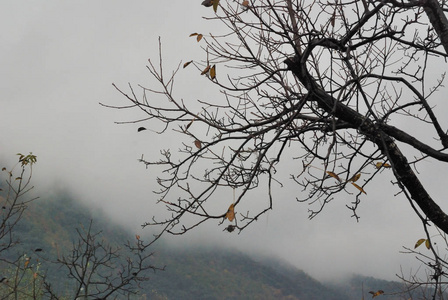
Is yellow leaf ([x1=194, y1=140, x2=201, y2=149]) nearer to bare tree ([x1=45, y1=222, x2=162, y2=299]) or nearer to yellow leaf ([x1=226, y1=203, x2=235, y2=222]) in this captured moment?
yellow leaf ([x1=226, y1=203, x2=235, y2=222])

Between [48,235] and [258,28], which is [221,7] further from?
[48,235]

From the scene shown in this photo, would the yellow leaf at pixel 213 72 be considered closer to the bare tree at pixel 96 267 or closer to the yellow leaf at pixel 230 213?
the yellow leaf at pixel 230 213

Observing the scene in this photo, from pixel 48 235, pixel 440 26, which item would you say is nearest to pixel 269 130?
pixel 440 26

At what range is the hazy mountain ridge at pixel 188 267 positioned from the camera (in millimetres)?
123625

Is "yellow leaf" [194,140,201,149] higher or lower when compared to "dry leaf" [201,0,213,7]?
lower

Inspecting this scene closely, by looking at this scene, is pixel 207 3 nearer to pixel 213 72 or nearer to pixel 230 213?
pixel 213 72

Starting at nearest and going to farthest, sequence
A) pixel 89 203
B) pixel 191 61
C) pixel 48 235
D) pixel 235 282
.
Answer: pixel 191 61, pixel 48 235, pixel 235 282, pixel 89 203

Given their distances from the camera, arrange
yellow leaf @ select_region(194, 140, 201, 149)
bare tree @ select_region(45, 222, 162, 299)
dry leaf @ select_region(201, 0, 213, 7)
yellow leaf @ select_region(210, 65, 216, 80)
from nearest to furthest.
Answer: dry leaf @ select_region(201, 0, 213, 7), yellow leaf @ select_region(210, 65, 216, 80), yellow leaf @ select_region(194, 140, 201, 149), bare tree @ select_region(45, 222, 162, 299)

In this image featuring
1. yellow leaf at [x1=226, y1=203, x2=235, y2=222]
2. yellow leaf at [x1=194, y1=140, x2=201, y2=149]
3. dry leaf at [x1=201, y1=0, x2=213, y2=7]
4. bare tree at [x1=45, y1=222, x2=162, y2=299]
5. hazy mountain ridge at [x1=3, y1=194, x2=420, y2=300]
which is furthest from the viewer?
hazy mountain ridge at [x1=3, y1=194, x2=420, y2=300]

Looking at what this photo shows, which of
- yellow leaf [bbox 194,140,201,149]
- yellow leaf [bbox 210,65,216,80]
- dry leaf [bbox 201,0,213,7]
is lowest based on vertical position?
yellow leaf [bbox 194,140,201,149]

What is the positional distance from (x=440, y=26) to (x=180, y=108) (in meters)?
2.68

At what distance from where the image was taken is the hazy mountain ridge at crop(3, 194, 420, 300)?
124m

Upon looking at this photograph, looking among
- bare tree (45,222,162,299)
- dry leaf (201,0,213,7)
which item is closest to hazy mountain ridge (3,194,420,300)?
bare tree (45,222,162,299)

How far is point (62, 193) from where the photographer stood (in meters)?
165
